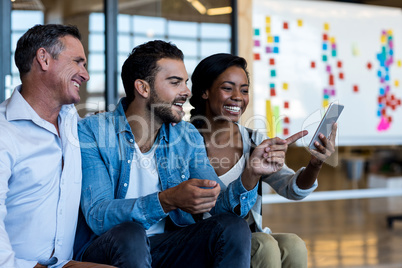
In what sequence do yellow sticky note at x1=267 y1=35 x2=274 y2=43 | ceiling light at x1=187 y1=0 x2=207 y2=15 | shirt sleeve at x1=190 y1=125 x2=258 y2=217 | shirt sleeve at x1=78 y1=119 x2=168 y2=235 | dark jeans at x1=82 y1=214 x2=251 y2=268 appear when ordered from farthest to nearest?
1. yellow sticky note at x1=267 y1=35 x2=274 y2=43
2. ceiling light at x1=187 y1=0 x2=207 y2=15
3. shirt sleeve at x1=190 y1=125 x2=258 y2=217
4. shirt sleeve at x1=78 y1=119 x2=168 y2=235
5. dark jeans at x1=82 y1=214 x2=251 y2=268

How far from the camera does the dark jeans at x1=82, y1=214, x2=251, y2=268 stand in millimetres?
1454

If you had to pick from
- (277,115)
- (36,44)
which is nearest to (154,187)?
(36,44)

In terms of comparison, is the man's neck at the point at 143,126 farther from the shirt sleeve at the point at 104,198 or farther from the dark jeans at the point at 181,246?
the dark jeans at the point at 181,246

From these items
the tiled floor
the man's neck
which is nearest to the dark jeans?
the man's neck

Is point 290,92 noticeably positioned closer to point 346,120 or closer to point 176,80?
point 346,120

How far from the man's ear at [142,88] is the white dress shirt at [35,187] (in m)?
0.38

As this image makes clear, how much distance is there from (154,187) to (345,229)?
3.31 m

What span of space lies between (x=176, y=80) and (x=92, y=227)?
0.65 m

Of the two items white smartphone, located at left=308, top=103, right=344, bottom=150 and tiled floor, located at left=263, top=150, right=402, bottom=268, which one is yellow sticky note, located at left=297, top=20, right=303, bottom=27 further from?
white smartphone, located at left=308, top=103, right=344, bottom=150

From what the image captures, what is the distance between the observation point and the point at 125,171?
5.63ft

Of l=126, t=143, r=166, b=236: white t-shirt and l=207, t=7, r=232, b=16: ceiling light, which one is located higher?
l=207, t=7, r=232, b=16: ceiling light

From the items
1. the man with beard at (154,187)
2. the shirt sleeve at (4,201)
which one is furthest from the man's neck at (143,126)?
the shirt sleeve at (4,201)

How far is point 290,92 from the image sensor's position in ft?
13.2

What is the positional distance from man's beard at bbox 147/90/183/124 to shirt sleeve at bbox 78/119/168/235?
193mm
